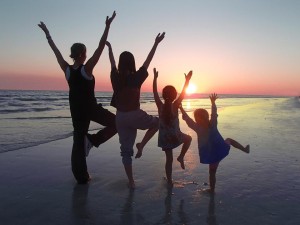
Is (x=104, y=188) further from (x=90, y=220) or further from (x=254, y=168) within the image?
(x=254, y=168)

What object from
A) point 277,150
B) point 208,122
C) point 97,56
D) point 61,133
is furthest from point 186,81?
point 61,133

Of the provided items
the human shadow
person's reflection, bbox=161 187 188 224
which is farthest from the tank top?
person's reflection, bbox=161 187 188 224

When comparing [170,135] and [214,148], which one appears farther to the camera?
[170,135]

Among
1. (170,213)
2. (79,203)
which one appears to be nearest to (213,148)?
(170,213)

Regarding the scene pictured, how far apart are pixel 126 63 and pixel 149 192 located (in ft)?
6.52

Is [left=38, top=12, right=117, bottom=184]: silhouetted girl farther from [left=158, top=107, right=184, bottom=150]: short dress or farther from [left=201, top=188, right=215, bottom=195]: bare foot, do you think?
[left=201, top=188, right=215, bottom=195]: bare foot

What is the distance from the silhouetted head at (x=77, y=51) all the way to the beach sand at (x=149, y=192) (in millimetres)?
2056

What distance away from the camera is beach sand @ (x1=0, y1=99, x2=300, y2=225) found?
392 centimetres

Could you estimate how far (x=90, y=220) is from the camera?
12.6 feet

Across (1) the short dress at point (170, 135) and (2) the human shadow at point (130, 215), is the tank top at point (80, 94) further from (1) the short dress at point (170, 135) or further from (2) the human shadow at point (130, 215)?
(2) the human shadow at point (130, 215)

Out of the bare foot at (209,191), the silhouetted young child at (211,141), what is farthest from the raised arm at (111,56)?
the bare foot at (209,191)

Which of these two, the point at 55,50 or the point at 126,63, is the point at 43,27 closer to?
the point at 55,50

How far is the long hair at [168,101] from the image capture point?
5.37 meters

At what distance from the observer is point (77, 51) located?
5.23 m
